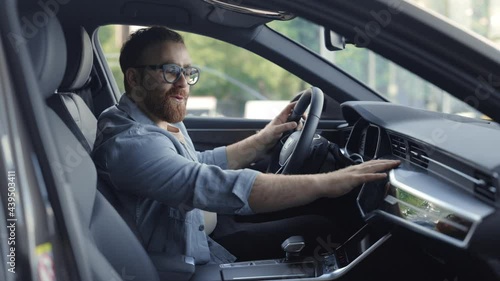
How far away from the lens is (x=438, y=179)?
1.70 meters

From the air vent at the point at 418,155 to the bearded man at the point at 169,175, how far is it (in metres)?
0.09

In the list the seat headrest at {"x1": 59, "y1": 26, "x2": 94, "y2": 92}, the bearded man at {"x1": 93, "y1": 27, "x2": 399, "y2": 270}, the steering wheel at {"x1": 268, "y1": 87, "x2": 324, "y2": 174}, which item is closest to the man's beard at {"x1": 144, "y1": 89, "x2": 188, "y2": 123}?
the bearded man at {"x1": 93, "y1": 27, "x2": 399, "y2": 270}

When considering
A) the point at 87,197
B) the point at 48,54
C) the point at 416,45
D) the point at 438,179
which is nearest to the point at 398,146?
the point at 438,179

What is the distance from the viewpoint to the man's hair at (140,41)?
87.6 inches

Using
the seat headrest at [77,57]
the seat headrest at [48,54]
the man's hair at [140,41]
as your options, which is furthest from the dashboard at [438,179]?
the seat headrest at [77,57]

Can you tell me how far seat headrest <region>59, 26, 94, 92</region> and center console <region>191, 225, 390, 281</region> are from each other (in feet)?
2.68

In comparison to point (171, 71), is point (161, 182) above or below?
below

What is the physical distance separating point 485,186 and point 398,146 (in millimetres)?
566

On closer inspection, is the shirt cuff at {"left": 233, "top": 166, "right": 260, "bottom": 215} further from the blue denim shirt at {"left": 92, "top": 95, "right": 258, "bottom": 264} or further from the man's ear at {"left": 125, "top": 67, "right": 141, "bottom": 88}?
the man's ear at {"left": 125, "top": 67, "right": 141, "bottom": 88}

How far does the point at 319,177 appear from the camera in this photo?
1818 millimetres

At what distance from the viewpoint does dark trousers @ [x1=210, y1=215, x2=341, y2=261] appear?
99.0 inches

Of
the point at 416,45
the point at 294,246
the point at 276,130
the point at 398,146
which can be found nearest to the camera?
the point at 416,45

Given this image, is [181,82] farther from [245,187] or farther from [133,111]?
[245,187]

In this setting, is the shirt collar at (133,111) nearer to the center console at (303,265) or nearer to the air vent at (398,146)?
the center console at (303,265)
